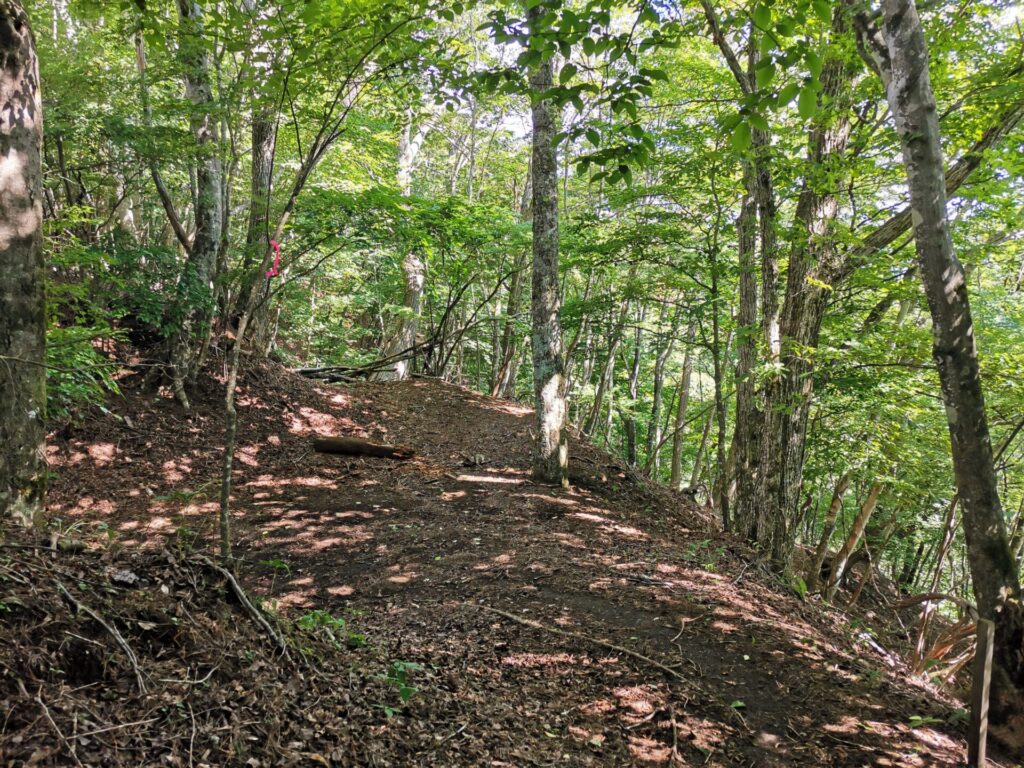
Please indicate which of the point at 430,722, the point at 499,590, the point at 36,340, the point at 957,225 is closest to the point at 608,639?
the point at 499,590

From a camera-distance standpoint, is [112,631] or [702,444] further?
[702,444]

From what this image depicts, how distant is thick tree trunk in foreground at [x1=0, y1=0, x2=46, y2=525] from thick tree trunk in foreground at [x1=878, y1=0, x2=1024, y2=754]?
16.1 ft

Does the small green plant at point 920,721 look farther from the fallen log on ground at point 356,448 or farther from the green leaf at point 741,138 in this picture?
the fallen log on ground at point 356,448

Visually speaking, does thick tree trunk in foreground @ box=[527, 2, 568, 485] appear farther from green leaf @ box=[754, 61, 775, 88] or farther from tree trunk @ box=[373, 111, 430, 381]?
tree trunk @ box=[373, 111, 430, 381]

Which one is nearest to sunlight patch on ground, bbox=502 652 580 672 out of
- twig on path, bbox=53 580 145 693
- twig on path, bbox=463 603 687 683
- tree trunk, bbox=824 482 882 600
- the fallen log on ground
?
twig on path, bbox=463 603 687 683

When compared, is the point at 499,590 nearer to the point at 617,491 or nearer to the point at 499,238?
the point at 617,491

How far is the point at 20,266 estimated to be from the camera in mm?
3104

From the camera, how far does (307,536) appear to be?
242 inches

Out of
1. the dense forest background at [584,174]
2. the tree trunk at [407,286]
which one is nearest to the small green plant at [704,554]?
the dense forest background at [584,174]

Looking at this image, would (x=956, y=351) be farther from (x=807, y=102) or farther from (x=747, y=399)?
(x=747, y=399)

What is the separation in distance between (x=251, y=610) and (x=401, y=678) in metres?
0.98

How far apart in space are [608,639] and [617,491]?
4607 millimetres

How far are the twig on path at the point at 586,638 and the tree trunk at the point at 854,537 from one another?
7306 mm

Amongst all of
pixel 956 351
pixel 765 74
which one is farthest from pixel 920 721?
pixel 765 74
